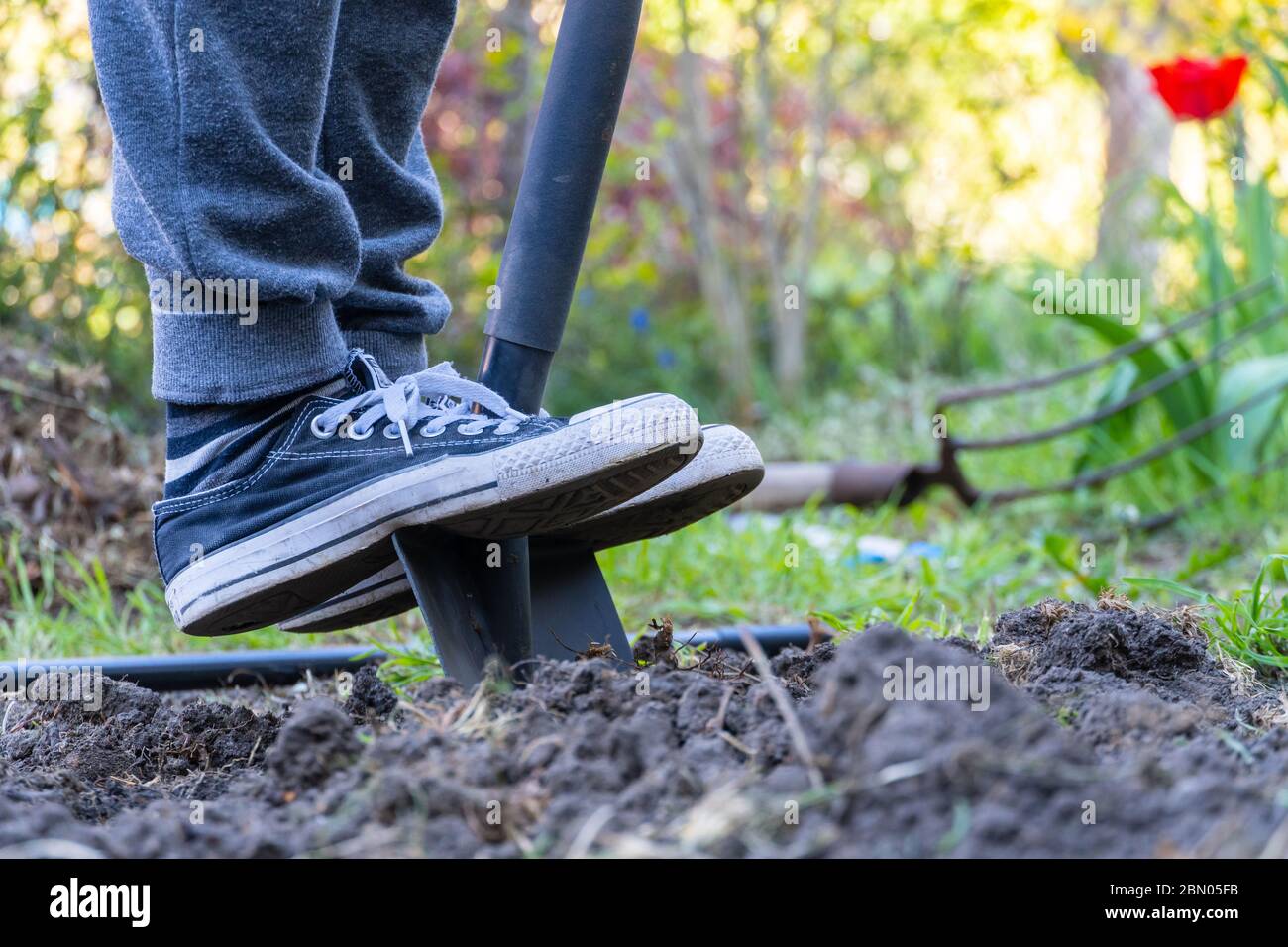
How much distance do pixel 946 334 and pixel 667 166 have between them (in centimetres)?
140

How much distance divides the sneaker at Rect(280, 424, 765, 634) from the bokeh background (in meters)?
0.85

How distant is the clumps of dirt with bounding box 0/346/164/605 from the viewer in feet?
7.73

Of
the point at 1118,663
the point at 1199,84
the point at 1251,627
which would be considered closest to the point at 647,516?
the point at 1118,663

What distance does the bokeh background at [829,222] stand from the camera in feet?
9.96

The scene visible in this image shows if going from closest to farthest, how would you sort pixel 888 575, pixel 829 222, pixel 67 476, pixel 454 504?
1. pixel 454 504
2. pixel 888 575
3. pixel 67 476
4. pixel 829 222

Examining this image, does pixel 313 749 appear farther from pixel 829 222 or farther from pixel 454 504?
pixel 829 222

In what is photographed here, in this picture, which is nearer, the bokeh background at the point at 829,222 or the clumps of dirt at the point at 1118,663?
the clumps of dirt at the point at 1118,663

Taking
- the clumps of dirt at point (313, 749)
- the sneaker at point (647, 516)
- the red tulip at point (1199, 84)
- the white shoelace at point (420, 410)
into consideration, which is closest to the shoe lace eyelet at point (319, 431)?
the white shoelace at point (420, 410)

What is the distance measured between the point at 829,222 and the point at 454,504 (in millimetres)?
5562

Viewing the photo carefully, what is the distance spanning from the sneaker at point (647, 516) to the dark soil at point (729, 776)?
0.28m

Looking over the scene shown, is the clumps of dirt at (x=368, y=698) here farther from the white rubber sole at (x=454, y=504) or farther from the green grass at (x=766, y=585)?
the green grass at (x=766, y=585)

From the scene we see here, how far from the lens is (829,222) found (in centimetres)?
644

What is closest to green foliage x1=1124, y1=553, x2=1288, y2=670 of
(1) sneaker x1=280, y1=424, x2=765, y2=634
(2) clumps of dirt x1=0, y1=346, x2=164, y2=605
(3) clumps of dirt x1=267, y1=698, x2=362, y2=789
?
(1) sneaker x1=280, y1=424, x2=765, y2=634
